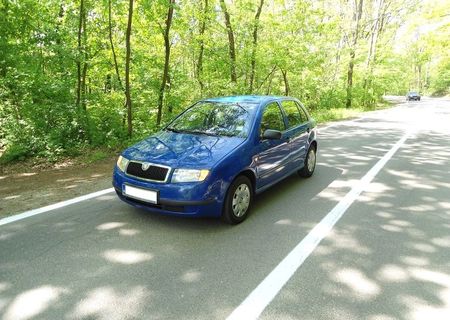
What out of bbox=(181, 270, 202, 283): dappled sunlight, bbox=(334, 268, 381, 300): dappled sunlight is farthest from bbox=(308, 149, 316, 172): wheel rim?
bbox=(181, 270, 202, 283): dappled sunlight

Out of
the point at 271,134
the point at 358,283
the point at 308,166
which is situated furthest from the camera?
the point at 308,166

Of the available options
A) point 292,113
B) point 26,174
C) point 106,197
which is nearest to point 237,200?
point 106,197

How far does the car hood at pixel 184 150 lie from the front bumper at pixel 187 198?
0.83 feet

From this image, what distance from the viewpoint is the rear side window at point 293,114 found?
6.05m

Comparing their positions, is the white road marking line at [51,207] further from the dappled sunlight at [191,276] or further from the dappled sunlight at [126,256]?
the dappled sunlight at [191,276]

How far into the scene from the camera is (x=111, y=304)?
2.89m

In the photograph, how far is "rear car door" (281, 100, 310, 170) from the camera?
231 inches

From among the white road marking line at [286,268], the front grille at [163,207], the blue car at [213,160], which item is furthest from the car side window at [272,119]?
the front grille at [163,207]

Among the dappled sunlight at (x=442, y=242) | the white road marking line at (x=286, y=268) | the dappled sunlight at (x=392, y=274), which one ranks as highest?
the white road marking line at (x=286, y=268)

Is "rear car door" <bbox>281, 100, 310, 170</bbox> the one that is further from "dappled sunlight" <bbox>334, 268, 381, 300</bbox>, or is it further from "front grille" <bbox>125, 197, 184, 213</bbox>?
"dappled sunlight" <bbox>334, 268, 381, 300</bbox>

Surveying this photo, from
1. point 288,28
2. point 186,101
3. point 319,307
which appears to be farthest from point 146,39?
point 319,307

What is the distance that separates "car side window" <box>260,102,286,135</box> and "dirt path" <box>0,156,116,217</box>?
2936 millimetres

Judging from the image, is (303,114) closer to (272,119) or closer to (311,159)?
(311,159)

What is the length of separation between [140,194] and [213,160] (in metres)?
1.00
